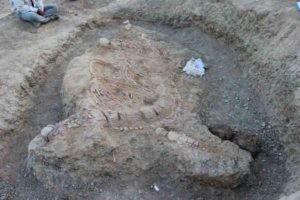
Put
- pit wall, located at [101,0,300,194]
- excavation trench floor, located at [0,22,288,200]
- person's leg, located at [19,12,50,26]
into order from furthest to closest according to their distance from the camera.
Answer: person's leg, located at [19,12,50,26] → pit wall, located at [101,0,300,194] → excavation trench floor, located at [0,22,288,200]

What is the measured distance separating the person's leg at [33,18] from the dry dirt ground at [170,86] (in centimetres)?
12

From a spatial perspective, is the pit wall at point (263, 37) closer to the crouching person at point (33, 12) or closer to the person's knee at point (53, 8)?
the person's knee at point (53, 8)

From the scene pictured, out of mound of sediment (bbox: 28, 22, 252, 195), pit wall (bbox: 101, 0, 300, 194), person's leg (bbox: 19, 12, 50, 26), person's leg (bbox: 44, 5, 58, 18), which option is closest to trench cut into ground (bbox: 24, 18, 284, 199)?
mound of sediment (bbox: 28, 22, 252, 195)

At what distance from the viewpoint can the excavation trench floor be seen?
5270 mm

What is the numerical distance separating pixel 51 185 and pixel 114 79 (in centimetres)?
176

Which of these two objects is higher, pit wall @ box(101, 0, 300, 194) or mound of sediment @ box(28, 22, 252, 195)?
pit wall @ box(101, 0, 300, 194)

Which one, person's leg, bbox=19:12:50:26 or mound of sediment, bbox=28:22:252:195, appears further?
person's leg, bbox=19:12:50:26

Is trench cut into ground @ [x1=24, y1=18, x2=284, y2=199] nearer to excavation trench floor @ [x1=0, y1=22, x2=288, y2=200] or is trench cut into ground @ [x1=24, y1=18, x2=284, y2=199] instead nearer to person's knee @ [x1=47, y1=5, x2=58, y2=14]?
excavation trench floor @ [x1=0, y1=22, x2=288, y2=200]

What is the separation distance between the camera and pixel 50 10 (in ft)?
27.7

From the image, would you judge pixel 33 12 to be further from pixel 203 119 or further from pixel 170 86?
pixel 203 119

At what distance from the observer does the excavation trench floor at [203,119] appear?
527 centimetres

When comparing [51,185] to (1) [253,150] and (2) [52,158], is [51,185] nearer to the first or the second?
(2) [52,158]

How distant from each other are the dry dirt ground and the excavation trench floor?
1cm

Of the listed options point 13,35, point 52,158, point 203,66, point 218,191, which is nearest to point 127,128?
point 52,158
